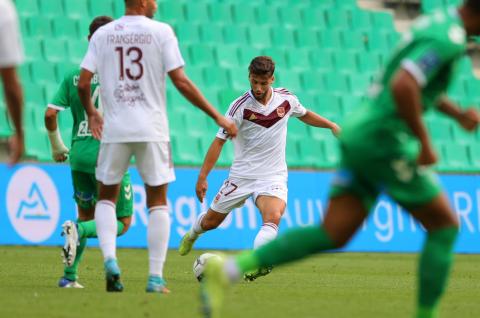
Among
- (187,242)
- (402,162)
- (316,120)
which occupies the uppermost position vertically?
(402,162)

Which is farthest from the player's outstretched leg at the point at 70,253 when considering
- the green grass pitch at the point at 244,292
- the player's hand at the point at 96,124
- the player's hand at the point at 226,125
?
the player's hand at the point at 226,125

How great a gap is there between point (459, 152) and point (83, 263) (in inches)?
463

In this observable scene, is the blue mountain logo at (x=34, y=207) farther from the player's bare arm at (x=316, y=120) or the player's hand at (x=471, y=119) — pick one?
the player's hand at (x=471, y=119)

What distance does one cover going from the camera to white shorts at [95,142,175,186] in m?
8.73

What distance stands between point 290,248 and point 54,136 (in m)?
4.29

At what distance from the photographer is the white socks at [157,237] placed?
879 centimetres

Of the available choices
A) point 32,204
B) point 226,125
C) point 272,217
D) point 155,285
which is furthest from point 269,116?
point 32,204

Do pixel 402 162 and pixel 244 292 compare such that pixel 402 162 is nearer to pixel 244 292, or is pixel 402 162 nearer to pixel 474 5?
pixel 474 5

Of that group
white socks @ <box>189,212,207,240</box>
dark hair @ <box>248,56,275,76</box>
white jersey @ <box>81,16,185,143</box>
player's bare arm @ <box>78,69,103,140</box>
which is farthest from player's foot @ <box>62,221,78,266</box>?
dark hair @ <box>248,56,275,76</box>

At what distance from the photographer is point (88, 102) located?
890 centimetres

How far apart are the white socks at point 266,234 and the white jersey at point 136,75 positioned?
2.18m

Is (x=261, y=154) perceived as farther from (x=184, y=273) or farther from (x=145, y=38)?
(x=145, y=38)

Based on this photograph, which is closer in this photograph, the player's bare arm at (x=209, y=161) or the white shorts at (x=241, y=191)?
the player's bare arm at (x=209, y=161)

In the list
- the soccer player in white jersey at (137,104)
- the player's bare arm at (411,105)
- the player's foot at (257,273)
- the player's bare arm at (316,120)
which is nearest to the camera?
the player's bare arm at (411,105)
